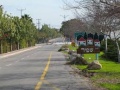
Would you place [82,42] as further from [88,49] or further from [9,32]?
[9,32]

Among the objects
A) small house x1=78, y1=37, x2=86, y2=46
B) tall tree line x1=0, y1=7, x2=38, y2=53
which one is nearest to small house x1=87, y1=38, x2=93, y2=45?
small house x1=78, y1=37, x2=86, y2=46

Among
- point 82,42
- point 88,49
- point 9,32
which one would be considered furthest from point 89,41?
point 9,32

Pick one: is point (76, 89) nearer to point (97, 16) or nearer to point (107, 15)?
point (107, 15)

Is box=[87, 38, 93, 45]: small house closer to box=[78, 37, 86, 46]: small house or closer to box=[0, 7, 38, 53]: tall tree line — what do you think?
box=[78, 37, 86, 46]: small house

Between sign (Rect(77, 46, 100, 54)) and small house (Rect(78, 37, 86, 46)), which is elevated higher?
small house (Rect(78, 37, 86, 46))

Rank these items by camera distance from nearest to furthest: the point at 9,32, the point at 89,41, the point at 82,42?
the point at 89,41 → the point at 82,42 → the point at 9,32

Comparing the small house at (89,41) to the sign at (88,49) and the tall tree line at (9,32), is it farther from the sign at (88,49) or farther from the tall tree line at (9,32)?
the tall tree line at (9,32)

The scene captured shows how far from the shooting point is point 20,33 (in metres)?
86.2

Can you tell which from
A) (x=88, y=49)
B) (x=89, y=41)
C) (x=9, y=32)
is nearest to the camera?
(x=89, y=41)

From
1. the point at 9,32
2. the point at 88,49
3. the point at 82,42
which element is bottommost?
the point at 88,49

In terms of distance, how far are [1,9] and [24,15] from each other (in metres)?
55.0

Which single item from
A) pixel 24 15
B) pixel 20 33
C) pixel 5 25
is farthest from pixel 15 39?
pixel 24 15

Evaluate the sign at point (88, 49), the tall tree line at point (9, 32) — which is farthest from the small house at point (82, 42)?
the tall tree line at point (9, 32)

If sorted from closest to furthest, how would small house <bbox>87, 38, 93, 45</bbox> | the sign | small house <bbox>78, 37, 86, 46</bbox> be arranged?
small house <bbox>87, 38, 93, 45</bbox> → small house <bbox>78, 37, 86, 46</bbox> → the sign
